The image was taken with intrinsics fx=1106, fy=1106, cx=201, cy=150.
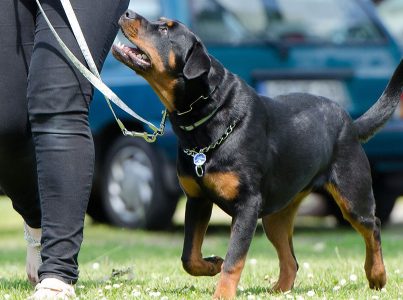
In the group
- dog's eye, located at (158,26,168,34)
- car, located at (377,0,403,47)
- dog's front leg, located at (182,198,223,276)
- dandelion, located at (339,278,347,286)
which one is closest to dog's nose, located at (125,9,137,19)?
dog's eye, located at (158,26,168,34)

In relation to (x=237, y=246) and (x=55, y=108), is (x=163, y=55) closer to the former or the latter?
(x=55, y=108)

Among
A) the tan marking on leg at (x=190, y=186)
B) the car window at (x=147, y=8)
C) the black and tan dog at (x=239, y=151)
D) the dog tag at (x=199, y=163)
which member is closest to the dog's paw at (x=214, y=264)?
the black and tan dog at (x=239, y=151)

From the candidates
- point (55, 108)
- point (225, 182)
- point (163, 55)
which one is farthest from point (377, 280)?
point (55, 108)

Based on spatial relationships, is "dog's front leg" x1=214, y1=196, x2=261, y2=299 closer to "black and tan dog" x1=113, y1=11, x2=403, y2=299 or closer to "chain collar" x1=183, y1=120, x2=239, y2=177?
"black and tan dog" x1=113, y1=11, x2=403, y2=299

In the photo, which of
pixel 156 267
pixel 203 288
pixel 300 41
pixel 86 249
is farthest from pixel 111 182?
pixel 203 288

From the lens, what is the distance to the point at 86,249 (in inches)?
366

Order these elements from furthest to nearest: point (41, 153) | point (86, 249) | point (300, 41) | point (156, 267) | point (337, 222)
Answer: point (337, 222), point (300, 41), point (86, 249), point (156, 267), point (41, 153)

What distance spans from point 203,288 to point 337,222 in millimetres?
6343

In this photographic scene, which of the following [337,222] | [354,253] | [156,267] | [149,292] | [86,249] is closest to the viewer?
[149,292]

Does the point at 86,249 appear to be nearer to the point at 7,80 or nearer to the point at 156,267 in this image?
the point at 156,267

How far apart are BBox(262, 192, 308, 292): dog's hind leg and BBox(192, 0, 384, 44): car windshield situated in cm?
408

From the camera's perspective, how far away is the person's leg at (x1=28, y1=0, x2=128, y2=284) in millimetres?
4805

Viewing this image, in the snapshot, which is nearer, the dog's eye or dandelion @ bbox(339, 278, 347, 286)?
the dog's eye

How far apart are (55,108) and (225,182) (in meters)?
0.84
